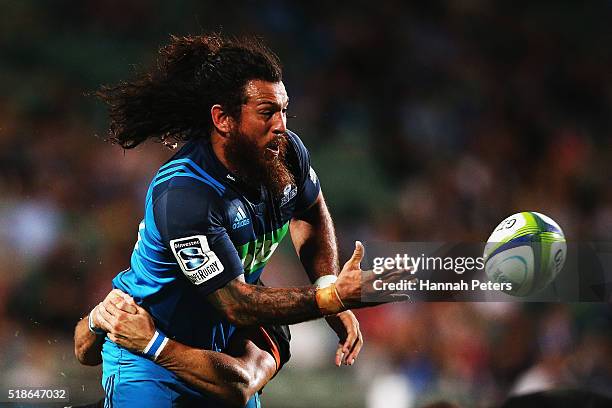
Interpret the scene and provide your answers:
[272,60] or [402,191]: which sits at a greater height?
[272,60]

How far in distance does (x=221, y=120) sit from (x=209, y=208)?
410 millimetres

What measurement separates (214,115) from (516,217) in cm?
139

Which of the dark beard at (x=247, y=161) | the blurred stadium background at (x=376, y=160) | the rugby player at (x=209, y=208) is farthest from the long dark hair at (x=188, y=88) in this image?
the blurred stadium background at (x=376, y=160)

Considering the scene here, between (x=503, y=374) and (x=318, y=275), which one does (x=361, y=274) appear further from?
(x=503, y=374)

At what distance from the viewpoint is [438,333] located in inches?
235

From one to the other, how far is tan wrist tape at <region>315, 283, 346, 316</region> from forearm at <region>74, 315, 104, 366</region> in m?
1.14

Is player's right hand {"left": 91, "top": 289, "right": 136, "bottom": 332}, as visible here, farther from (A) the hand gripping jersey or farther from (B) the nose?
(B) the nose

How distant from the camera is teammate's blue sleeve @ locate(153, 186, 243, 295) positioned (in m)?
3.26

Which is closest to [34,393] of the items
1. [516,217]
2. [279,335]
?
[279,335]

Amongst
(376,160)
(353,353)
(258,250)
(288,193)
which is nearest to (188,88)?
(288,193)

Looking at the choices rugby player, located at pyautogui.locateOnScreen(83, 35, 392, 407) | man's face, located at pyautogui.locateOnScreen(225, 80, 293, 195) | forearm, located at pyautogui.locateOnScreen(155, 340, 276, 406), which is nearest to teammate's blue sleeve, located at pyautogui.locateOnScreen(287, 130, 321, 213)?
rugby player, located at pyautogui.locateOnScreen(83, 35, 392, 407)

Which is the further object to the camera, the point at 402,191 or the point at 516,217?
the point at 402,191

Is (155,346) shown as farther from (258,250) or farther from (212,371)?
(258,250)

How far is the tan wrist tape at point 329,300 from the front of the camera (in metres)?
3.02
